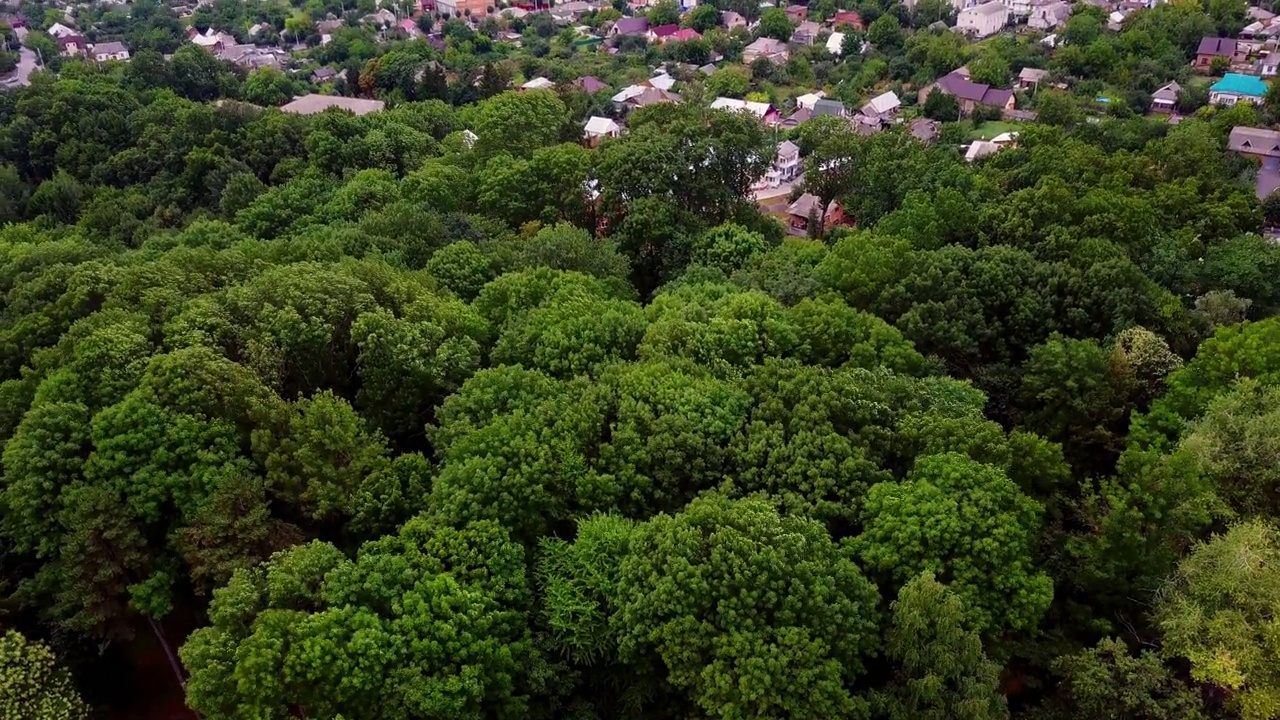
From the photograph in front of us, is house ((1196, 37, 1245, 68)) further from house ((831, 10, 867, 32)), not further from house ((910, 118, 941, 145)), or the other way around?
house ((831, 10, 867, 32))

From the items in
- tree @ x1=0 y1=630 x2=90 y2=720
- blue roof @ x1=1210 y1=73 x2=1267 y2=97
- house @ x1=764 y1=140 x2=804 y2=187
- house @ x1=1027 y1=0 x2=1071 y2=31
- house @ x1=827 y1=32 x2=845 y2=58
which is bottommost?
house @ x1=764 y1=140 x2=804 y2=187

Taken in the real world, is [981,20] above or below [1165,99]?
above

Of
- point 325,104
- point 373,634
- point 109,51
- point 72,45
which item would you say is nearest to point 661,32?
point 325,104

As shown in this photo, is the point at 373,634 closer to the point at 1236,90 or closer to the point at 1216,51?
the point at 1236,90

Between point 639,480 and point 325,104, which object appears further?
point 325,104

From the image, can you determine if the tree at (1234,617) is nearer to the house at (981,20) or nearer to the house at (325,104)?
the house at (325,104)

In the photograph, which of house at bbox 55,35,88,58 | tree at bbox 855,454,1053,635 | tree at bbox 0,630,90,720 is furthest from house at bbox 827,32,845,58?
tree at bbox 0,630,90,720
